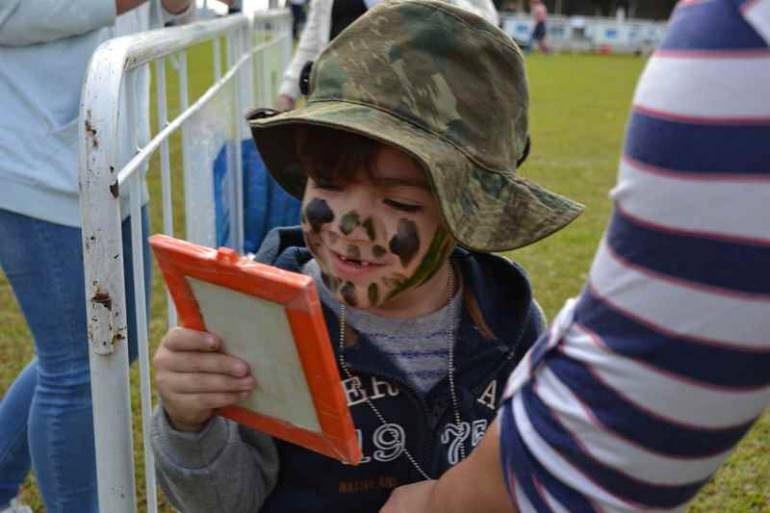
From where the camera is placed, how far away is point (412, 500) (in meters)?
0.95

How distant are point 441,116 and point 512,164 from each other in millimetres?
151

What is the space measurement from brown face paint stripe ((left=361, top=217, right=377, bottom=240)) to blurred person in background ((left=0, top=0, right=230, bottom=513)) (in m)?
0.91

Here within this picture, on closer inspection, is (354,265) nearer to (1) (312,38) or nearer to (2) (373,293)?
(2) (373,293)

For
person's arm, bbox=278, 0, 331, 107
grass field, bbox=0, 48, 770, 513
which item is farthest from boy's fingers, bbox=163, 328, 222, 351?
person's arm, bbox=278, 0, 331, 107

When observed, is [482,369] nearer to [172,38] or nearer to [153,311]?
[172,38]

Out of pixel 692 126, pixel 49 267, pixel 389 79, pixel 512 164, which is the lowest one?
pixel 49 267

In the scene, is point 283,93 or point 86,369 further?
point 283,93

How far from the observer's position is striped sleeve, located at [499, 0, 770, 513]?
648 millimetres

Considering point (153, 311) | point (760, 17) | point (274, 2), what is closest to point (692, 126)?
point (760, 17)

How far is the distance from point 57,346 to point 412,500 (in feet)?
4.18

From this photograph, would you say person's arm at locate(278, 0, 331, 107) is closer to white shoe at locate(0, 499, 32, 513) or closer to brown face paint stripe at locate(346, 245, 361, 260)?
white shoe at locate(0, 499, 32, 513)

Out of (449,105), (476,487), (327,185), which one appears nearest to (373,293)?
(327,185)

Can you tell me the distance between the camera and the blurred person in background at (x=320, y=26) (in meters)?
3.44

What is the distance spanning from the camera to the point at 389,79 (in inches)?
46.8
